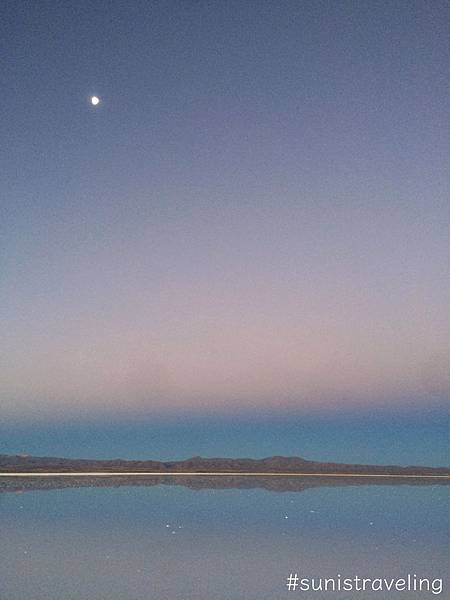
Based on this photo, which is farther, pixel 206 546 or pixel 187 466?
pixel 187 466

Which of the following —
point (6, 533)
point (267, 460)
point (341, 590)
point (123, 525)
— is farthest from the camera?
point (267, 460)

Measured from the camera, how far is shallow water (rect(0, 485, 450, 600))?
791cm

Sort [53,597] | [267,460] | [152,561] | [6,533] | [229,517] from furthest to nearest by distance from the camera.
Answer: [267,460] → [229,517] → [6,533] → [152,561] → [53,597]

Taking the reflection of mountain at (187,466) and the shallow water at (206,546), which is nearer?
the shallow water at (206,546)

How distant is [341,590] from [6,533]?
639 centimetres

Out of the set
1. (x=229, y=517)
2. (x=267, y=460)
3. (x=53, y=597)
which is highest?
(x=267, y=460)

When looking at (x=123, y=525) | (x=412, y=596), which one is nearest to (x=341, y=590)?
(x=412, y=596)

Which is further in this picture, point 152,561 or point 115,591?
point 152,561

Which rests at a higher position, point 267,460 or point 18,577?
point 267,460

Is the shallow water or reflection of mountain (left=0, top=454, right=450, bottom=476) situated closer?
the shallow water

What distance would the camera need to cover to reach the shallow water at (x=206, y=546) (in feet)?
26.0

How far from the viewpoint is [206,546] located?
34.4 ft

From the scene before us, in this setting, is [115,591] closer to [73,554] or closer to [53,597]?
[53,597]

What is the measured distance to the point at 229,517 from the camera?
45.7ft
